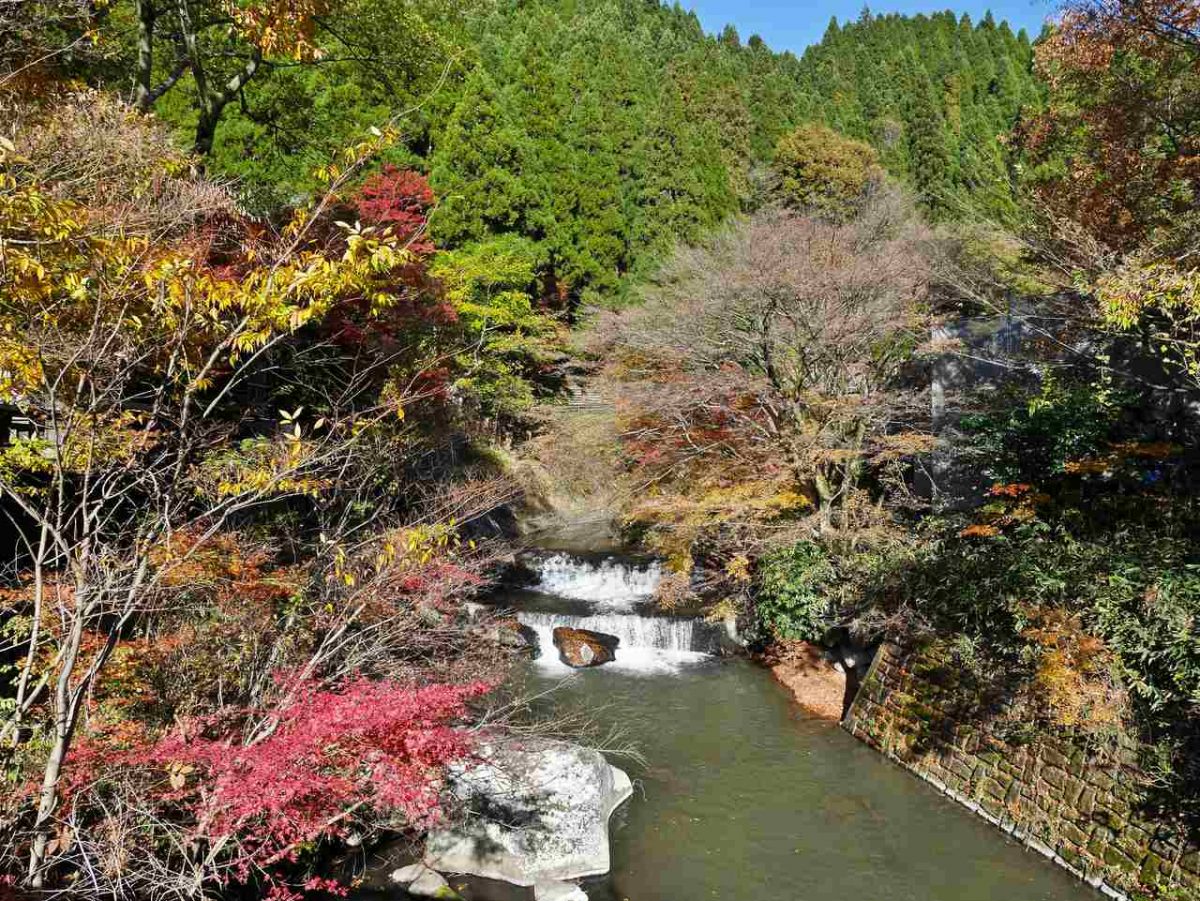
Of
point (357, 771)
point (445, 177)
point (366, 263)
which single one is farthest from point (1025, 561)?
point (445, 177)

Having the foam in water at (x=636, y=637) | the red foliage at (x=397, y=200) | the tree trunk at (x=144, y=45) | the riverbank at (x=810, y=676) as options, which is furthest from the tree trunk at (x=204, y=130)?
the riverbank at (x=810, y=676)

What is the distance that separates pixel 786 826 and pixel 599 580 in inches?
303

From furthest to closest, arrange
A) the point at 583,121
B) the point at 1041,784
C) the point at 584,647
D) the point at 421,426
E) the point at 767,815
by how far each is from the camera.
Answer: the point at 583,121 < the point at 421,426 < the point at 584,647 < the point at 767,815 < the point at 1041,784

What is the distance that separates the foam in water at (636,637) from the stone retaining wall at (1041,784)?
354 cm

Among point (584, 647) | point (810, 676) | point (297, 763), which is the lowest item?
point (584, 647)

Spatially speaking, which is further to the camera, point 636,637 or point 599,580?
point 599,580

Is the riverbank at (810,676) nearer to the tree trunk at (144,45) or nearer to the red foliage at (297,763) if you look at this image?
the red foliage at (297,763)

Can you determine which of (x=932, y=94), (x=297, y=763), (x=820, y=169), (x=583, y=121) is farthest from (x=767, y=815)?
(x=932, y=94)

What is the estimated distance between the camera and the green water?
6.58 metres

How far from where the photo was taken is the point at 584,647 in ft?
39.2

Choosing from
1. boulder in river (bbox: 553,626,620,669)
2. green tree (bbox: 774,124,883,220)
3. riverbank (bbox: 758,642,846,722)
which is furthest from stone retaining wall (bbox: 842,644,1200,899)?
green tree (bbox: 774,124,883,220)

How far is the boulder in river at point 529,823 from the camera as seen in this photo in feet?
22.3

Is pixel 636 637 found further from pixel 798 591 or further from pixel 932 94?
pixel 932 94

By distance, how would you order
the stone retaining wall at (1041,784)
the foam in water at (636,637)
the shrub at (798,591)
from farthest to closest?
the foam in water at (636,637) < the shrub at (798,591) < the stone retaining wall at (1041,784)
